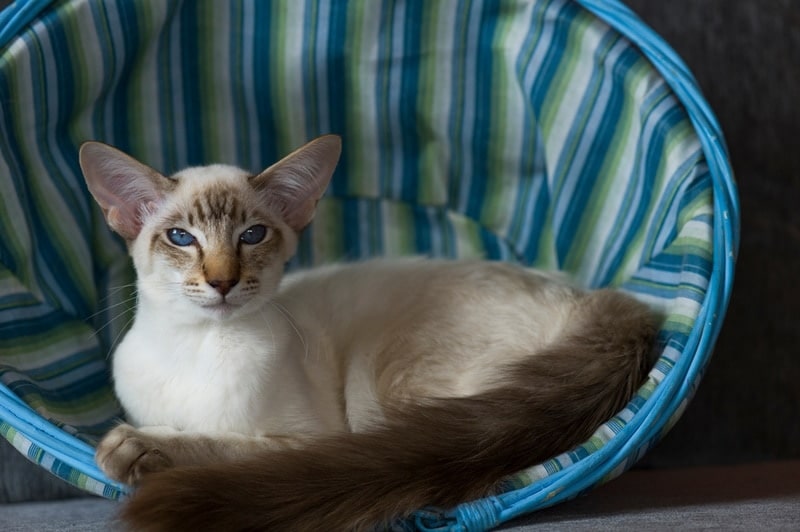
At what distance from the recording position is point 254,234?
5.11ft

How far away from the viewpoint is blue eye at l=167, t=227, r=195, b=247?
150 cm

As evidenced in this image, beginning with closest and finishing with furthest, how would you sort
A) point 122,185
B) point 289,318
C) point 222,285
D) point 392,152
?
1. point 222,285
2. point 122,185
3. point 289,318
4. point 392,152

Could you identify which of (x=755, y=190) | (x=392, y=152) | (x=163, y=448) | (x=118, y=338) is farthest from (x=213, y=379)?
(x=755, y=190)

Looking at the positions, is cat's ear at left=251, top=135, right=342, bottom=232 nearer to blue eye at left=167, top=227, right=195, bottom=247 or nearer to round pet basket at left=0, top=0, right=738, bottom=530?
blue eye at left=167, top=227, right=195, bottom=247

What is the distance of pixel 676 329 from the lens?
1546mm

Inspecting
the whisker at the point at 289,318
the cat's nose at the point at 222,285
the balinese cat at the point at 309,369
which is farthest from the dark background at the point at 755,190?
the cat's nose at the point at 222,285

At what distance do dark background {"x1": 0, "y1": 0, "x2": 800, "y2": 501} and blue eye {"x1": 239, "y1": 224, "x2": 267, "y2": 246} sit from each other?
1.20 m

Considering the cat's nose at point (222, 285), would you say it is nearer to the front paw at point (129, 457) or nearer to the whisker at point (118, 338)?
the front paw at point (129, 457)

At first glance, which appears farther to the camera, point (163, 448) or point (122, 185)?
point (122, 185)

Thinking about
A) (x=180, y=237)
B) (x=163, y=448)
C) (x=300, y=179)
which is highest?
(x=300, y=179)

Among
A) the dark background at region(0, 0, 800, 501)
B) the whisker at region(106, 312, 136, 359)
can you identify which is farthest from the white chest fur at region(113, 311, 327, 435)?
the dark background at region(0, 0, 800, 501)

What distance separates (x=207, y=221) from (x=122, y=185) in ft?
0.58

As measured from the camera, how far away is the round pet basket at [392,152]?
1523mm

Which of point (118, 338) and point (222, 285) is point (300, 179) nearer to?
point (222, 285)
